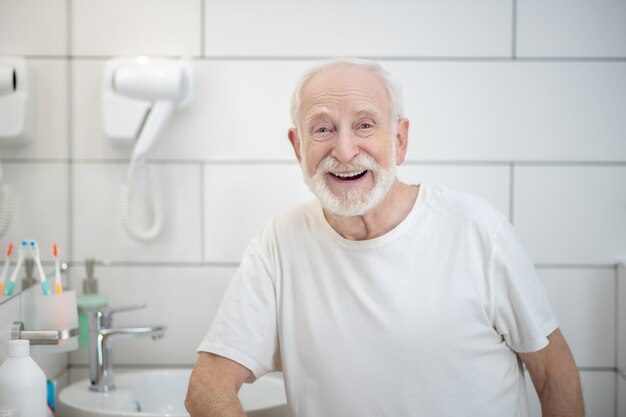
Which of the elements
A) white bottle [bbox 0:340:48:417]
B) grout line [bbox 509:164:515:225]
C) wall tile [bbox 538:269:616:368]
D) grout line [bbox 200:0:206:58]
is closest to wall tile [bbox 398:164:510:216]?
grout line [bbox 509:164:515:225]

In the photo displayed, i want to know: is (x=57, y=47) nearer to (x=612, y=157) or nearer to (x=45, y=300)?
(x=45, y=300)

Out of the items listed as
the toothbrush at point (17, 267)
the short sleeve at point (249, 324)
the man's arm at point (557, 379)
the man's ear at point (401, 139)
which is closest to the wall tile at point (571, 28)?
the man's ear at point (401, 139)

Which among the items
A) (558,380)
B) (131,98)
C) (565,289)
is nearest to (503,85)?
(565,289)

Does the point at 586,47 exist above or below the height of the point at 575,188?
above

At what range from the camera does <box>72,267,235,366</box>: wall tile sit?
6.20 feet

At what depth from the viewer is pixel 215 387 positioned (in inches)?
52.6

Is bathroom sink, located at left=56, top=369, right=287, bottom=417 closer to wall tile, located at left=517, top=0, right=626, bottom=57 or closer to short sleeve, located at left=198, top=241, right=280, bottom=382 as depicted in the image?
short sleeve, located at left=198, top=241, right=280, bottom=382

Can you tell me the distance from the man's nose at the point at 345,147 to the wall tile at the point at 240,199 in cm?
51

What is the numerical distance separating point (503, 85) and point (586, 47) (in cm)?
23

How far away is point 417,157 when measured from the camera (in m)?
1.86

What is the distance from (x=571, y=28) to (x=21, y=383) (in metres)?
1.50

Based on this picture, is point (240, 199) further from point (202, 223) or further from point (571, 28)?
point (571, 28)

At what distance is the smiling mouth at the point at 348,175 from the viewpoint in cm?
138

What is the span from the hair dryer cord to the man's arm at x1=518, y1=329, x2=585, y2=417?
37.2 inches
